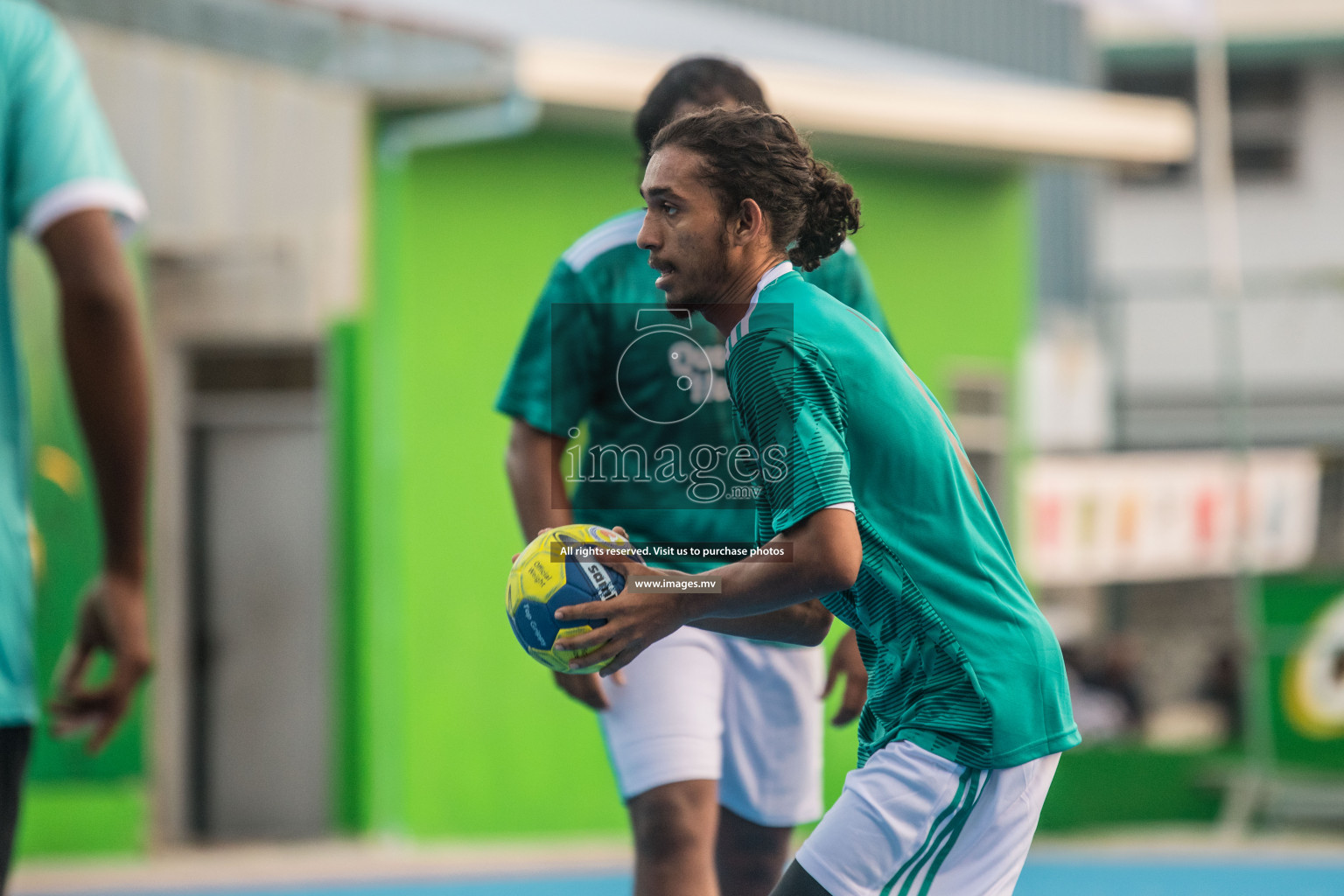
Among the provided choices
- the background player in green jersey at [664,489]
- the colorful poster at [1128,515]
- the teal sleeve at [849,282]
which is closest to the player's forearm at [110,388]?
the background player in green jersey at [664,489]

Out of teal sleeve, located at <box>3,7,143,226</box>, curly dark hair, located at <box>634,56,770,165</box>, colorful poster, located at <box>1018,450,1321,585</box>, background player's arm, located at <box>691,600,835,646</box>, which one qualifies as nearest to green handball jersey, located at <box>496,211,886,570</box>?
curly dark hair, located at <box>634,56,770,165</box>

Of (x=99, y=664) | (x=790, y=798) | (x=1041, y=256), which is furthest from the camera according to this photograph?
(x=1041, y=256)

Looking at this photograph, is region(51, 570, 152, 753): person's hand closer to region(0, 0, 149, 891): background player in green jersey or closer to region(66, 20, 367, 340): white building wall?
region(0, 0, 149, 891): background player in green jersey

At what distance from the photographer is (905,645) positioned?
255 centimetres

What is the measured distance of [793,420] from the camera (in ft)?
7.73

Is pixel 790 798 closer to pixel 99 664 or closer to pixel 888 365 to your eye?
pixel 888 365

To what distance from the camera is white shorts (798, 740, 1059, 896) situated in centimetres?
250

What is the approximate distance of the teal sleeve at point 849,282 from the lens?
3.53 meters

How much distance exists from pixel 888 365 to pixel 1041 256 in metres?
19.4

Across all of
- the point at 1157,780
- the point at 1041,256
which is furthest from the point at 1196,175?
the point at 1157,780

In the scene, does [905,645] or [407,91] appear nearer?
[905,645]

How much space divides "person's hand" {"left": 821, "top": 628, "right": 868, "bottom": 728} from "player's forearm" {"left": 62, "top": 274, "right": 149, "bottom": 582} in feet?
4.89

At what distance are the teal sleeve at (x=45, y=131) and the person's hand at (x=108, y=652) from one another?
0.58m

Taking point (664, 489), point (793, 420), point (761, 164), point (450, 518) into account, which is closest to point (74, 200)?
point (761, 164)
